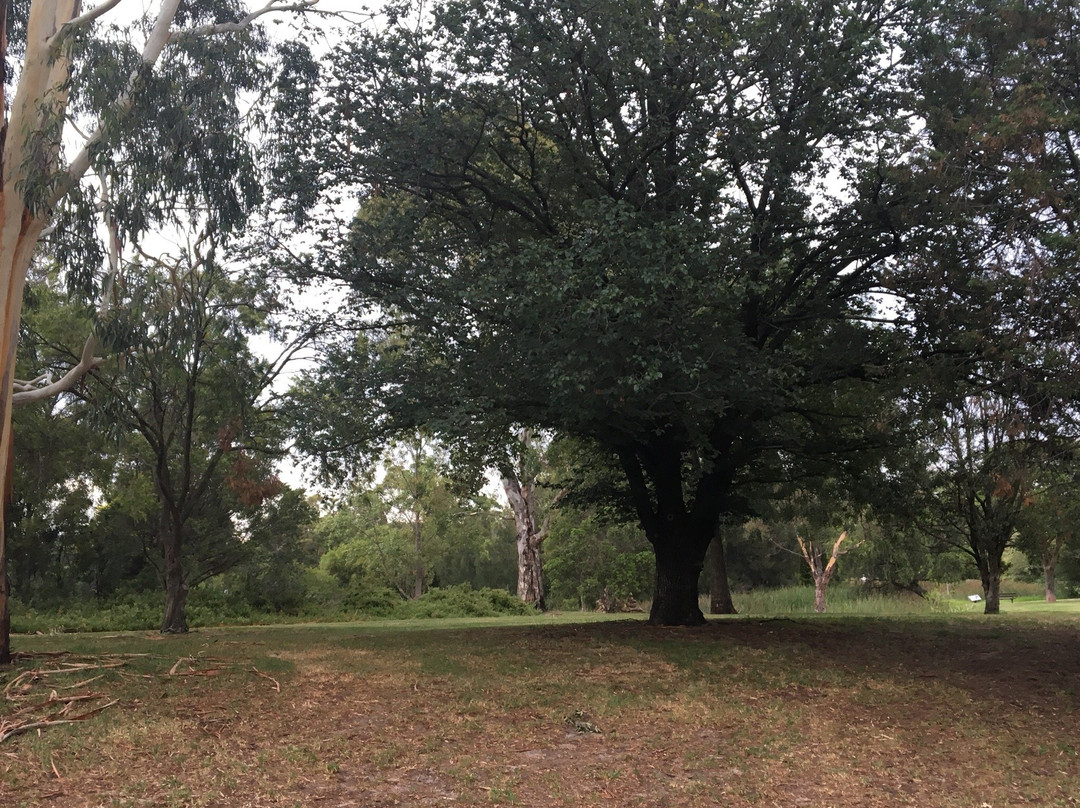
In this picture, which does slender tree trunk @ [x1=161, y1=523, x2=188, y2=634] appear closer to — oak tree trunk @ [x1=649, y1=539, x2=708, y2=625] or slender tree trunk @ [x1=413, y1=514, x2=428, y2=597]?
oak tree trunk @ [x1=649, y1=539, x2=708, y2=625]

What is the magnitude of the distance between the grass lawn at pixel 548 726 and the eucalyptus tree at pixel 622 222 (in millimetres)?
3356

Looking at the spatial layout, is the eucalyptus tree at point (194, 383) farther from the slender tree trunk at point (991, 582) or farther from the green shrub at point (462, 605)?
the slender tree trunk at point (991, 582)

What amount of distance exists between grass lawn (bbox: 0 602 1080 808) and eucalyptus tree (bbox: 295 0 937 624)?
11.0ft

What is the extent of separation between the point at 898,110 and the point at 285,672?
1157cm

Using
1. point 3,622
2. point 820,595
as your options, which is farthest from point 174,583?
point 820,595

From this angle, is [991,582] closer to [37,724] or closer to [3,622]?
[3,622]

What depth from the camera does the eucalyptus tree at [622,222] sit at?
11070 mm

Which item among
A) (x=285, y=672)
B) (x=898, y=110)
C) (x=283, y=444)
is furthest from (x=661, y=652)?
(x=283, y=444)

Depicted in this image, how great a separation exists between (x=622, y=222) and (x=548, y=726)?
240 inches

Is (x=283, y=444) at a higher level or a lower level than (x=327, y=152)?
lower

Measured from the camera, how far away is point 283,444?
64.5ft

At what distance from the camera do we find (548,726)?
8016 millimetres

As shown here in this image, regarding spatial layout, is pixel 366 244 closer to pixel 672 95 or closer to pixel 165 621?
pixel 672 95

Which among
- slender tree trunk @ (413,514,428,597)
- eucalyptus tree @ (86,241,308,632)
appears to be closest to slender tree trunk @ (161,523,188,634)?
eucalyptus tree @ (86,241,308,632)
